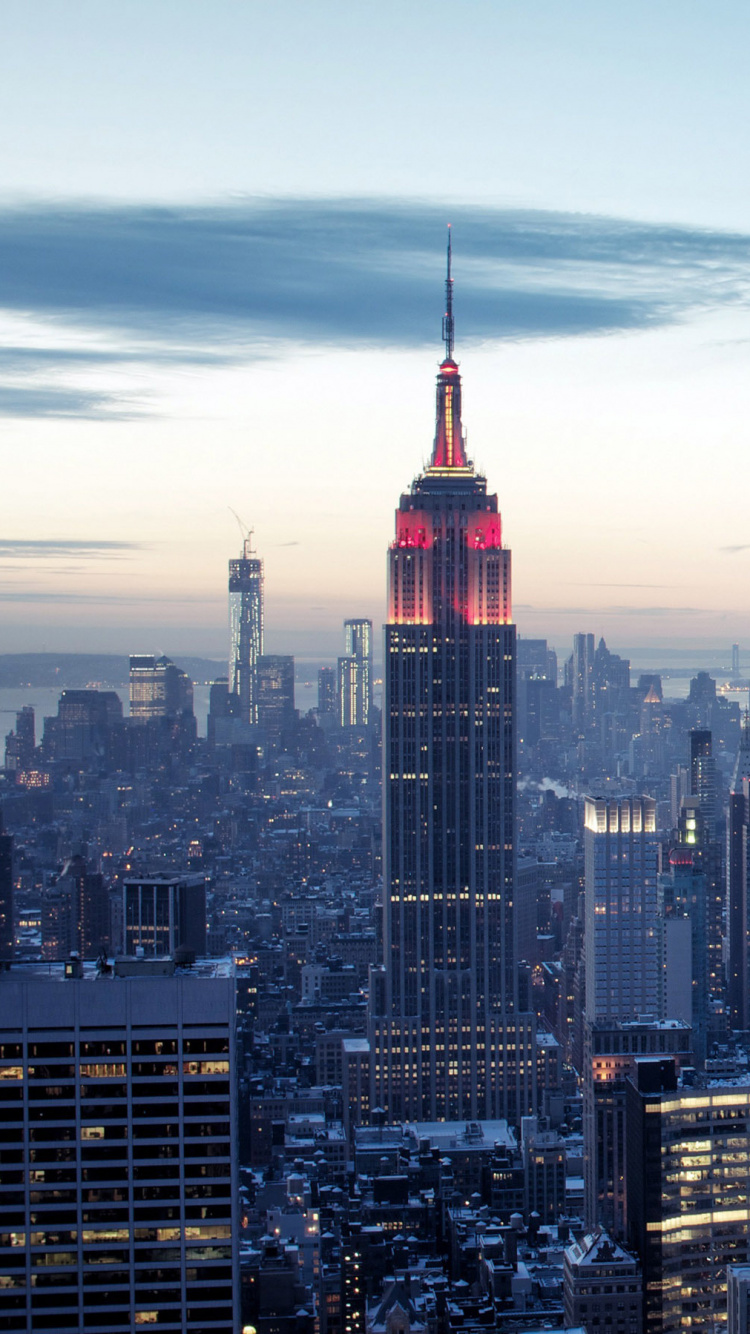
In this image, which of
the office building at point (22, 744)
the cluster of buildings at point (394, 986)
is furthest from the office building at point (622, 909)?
the office building at point (22, 744)

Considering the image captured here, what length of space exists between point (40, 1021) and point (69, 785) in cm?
7573

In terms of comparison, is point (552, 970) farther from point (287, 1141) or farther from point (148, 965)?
point (148, 965)

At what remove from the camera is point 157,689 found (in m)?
96.9

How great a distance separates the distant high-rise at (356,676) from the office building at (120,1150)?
73.6 m

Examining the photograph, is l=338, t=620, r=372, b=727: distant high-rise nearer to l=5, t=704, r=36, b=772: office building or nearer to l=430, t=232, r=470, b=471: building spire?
l=5, t=704, r=36, b=772: office building

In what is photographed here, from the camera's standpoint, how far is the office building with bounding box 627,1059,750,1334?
35781 mm

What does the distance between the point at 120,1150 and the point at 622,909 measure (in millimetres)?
42564

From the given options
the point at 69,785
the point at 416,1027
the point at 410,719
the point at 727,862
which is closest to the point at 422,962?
the point at 416,1027

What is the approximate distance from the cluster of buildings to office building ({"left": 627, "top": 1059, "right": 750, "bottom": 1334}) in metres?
0.06

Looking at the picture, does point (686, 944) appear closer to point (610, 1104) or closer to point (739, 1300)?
point (610, 1104)

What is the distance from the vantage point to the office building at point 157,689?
3615 inches

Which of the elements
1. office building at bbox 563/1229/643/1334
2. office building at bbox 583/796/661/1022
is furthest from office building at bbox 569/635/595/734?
office building at bbox 563/1229/643/1334

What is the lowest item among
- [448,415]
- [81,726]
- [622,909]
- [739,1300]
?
[739,1300]

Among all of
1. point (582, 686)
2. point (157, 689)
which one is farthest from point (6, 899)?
point (582, 686)
